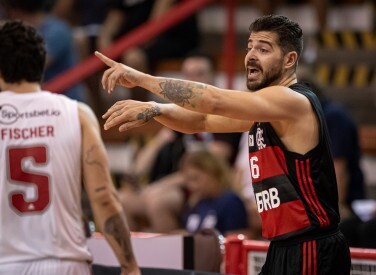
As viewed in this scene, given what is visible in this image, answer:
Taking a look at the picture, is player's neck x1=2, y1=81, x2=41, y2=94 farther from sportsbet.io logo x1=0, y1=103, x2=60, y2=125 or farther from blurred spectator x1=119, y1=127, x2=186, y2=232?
blurred spectator x1=119, y1=127, x2=186, y2=232

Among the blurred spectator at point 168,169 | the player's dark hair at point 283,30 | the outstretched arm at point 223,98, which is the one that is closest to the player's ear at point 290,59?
the player's dark hair at point 283,30

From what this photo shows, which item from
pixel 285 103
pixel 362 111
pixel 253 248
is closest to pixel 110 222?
pixel 253 248

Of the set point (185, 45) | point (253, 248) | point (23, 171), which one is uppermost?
point (185, 45)

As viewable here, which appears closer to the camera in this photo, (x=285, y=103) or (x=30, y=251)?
(x=285, y=103)

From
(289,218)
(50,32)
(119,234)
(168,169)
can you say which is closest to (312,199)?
(289,218)

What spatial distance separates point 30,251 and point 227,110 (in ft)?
4.03

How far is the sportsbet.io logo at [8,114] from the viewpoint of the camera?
4656 mm

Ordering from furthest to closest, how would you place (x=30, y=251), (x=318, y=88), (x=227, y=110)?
(x=318, y=88) < (x=30, y=251) < (x=227, y=110)

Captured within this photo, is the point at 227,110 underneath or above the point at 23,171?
above

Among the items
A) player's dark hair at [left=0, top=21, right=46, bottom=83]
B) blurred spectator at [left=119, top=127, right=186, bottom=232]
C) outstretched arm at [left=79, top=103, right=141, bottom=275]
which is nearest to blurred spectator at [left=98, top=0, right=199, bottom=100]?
blurred spectator at [left=119, top=127, right=186, bottom=232]

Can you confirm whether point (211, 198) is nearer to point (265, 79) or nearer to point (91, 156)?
point (91, 156)

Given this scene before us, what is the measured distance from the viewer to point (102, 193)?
473 cm

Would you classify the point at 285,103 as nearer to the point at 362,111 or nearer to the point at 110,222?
the point at 110,222

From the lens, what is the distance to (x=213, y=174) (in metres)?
7.45
